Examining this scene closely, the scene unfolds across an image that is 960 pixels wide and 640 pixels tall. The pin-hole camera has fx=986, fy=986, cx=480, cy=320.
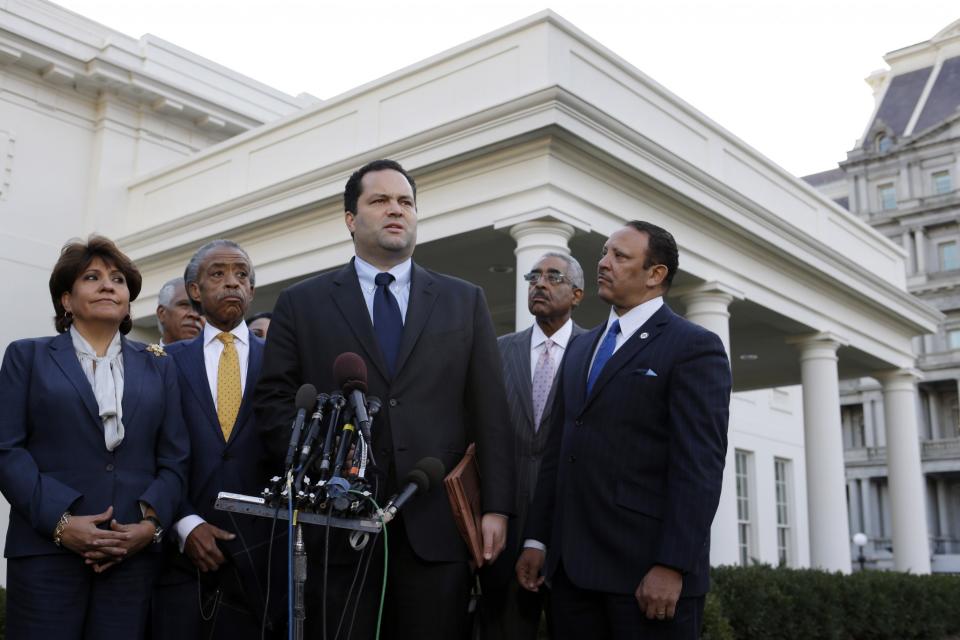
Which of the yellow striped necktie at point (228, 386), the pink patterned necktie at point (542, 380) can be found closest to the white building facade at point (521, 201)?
the pink patterned necktie at point (542, 380)

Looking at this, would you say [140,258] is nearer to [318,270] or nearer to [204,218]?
[204,218]

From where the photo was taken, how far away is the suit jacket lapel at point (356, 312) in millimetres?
3854

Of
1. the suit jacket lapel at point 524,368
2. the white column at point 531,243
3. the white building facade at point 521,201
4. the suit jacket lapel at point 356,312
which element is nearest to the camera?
the suit jacket lapel at point 356,312

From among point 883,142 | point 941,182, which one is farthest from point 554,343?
point 883,142

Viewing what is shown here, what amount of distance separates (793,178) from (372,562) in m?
14.5

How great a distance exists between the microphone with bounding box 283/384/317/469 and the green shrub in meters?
7.66

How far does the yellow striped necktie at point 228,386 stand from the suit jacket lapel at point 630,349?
162cm

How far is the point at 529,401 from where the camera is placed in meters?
5.54

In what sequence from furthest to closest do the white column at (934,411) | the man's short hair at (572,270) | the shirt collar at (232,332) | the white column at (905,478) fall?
the white column at (934,411), the white column at (905,478), the man's short hair at (572,270), the shirt collar at (232,332)

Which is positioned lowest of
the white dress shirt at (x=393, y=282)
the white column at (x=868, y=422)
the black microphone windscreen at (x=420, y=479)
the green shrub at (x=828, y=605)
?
the green shrub at (x=828, y=605)

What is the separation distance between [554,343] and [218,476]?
2.24 m

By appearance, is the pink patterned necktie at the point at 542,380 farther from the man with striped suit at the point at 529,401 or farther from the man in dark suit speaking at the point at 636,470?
the man in dark suit speaking at the point at 636,470

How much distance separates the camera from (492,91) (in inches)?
476

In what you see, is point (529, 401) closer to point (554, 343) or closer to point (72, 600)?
point (554, 343)
